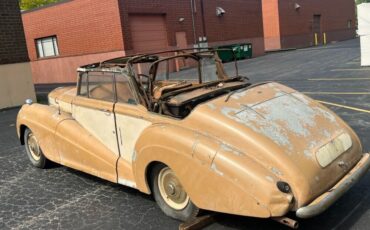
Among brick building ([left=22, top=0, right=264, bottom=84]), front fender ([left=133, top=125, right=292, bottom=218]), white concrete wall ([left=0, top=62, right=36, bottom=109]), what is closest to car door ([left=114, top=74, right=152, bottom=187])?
front fender ([left=133, top=125, right=292, bottom=218])

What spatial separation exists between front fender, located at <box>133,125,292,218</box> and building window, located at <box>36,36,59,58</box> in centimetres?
2501

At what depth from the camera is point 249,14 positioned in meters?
34.0

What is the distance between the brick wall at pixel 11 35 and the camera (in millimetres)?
14188

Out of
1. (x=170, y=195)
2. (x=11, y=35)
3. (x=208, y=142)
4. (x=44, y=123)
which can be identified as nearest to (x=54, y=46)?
(x=11, y=35)

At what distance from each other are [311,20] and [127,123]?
1799 inches

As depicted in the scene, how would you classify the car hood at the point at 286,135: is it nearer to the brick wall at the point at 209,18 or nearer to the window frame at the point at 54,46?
the brick wall at the point at 209,18

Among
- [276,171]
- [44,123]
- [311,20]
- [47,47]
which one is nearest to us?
[276,171]

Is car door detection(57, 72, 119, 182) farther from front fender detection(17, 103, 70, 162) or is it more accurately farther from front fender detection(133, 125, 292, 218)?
front fender detection(133, 125, 292, 218)

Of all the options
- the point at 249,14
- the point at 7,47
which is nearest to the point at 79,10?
the point at 7,47

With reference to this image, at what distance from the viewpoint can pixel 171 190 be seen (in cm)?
432

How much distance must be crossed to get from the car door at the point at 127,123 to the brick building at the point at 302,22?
122 feet

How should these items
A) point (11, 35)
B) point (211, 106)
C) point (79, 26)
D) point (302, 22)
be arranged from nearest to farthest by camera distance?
point (211, 106)
point (11, 35)
point (79, 26)
point (302, 22)

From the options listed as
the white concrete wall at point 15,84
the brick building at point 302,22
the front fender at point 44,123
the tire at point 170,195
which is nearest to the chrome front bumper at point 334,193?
the tire at point 170,195

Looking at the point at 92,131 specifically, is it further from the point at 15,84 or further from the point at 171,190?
the point at 15,84
